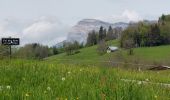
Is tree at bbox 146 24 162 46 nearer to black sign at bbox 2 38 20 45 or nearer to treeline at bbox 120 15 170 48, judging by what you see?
treeline at bbox 120 15 170 48

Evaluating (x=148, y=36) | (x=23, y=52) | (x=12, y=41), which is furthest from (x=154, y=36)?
(x=12, y=41)

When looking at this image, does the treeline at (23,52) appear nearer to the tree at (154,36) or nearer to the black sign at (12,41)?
the black sign at (12,41)

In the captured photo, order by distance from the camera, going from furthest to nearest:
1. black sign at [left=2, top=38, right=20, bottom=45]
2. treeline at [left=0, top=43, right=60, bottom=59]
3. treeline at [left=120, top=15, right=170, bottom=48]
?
treeline at [left=120, top=15, right=170, bottom=48] → black sign at [left=2, top=38, right=20, bottom=45] → treeline at [left=0, top=43, right=60, bottom=59]

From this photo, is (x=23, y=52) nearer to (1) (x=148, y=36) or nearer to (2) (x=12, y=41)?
(2) (x=12, y=41)

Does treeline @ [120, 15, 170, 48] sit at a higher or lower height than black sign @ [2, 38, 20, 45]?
higher

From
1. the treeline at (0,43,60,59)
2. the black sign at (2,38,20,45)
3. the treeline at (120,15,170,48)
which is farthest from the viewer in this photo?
the treeline at (120,15,170,48)

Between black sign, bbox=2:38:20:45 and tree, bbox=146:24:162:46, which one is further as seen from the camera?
tree, bbox=146:24:162:46

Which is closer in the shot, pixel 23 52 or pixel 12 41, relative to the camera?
pixel 12 41

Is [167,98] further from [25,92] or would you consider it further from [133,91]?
[25,92]

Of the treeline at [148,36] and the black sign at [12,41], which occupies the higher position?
the treeline at [148,36]

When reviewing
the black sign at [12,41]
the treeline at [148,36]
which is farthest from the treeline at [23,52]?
the treeline at [148,36]

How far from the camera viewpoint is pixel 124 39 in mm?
184625

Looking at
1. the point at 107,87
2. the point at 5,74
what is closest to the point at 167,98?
the point at 107,87

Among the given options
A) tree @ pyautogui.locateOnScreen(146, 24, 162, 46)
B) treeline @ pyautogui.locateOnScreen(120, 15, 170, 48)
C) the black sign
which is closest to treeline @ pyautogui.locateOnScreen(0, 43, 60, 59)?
the black sign
